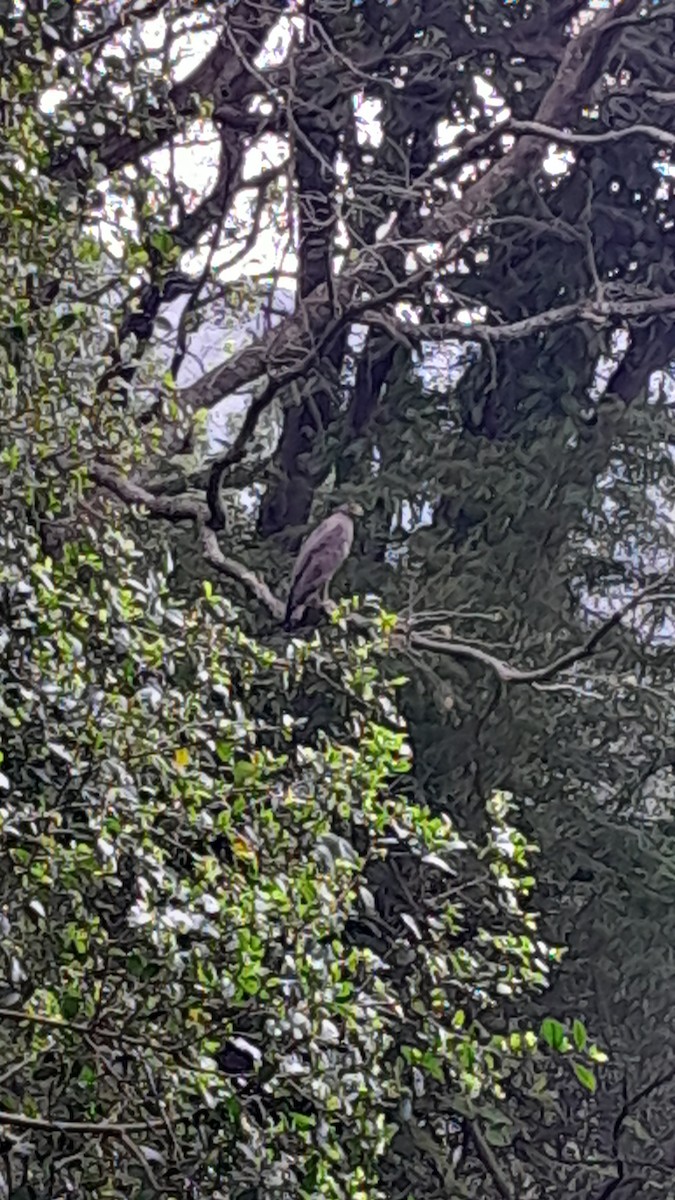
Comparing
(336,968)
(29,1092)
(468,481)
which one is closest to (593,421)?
(468,481)

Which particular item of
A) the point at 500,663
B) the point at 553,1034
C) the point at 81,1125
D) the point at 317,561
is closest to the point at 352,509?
the point at 317,561

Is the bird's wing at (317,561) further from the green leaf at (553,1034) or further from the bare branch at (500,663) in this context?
the green leaf at (553,1034)

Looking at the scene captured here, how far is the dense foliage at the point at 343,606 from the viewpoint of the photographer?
3.68 ft

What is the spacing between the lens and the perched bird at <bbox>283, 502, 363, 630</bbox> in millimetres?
2207

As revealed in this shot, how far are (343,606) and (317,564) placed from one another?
65cm

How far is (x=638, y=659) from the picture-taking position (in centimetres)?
261

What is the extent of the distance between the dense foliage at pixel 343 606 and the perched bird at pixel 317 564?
0.14ft

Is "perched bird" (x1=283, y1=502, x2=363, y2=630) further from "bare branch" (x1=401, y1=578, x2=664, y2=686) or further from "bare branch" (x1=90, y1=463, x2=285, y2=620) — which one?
"bare branch" (x1=401, y1=578, x2=664, y2=686)

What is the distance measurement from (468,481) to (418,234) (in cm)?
45

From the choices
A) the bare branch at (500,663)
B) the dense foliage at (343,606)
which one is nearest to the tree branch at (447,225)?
the dense foliage at (343,606)

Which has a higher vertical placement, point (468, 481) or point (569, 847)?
point (468, 481)

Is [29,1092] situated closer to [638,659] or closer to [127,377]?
[127,377]

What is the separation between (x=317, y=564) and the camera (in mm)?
2266

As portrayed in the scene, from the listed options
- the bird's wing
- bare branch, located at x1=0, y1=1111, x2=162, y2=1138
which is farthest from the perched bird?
bare branch, located at x1=0, y1=1111, x2=162, y2=1138
